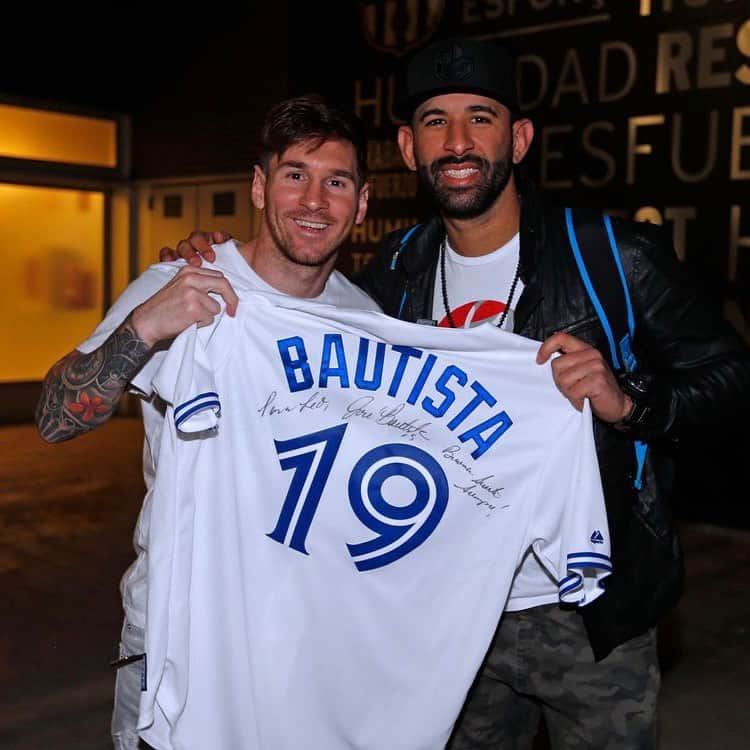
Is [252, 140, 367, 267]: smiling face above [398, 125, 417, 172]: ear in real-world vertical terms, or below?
below

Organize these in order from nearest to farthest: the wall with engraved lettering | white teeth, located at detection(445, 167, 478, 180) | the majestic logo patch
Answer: white teeth, located at detection(445, 167, 478, 180)
the wall with engraved lettering
the majestic logo patch

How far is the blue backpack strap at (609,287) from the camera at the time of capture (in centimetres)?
236

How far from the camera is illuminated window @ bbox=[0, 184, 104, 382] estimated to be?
448 inches

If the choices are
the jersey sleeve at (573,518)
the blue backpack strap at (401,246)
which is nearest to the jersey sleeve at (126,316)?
the blue backpack strap at (401,246)

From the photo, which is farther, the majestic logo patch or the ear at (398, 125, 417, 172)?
the majestic logo patch

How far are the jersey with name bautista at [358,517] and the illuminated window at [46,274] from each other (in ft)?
32.5

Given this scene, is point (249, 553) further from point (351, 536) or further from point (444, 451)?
point (444, 451)

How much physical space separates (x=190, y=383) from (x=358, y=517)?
1.66ft

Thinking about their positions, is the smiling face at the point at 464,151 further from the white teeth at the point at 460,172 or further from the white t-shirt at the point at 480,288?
the white t-shirt at the point at 480,288

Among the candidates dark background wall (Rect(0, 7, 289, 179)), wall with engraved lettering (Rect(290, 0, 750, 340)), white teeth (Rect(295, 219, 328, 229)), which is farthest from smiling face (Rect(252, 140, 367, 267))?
dark background wall (Rect(0, 7, 289, 179))

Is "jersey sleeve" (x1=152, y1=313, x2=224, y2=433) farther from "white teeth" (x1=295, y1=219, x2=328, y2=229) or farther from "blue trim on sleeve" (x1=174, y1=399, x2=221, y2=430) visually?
"white teeth" (x1=295, y1=219, x2=328, y2=229)

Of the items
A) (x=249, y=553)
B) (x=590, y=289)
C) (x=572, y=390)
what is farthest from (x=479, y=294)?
(x=249, y=553)

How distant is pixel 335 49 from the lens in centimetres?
897

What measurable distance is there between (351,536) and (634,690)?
0.77 m
